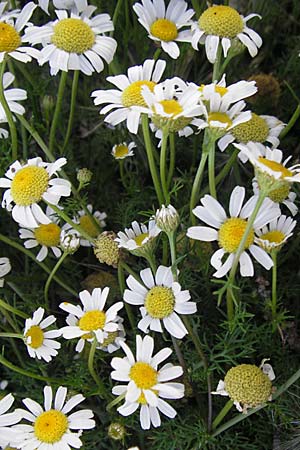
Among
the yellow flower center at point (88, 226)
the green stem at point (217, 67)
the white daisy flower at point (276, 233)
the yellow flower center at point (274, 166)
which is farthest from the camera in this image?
the yellow flower center at point (88, 226)

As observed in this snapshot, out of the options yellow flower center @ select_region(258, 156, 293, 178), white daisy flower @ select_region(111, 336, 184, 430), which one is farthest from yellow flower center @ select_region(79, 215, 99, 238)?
yellow flower center @ select_region(258, 156, 293, 178)

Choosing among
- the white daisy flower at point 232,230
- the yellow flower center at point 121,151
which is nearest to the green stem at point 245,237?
the white daisy flower at point 232,230

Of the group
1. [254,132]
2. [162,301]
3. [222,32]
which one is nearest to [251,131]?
[254,132]

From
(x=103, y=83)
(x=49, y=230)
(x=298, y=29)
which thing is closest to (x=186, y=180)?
(x=49, y=230)

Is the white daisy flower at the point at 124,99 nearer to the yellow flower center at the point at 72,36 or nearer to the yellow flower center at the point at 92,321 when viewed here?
the yellow flower center at the point at 72,36

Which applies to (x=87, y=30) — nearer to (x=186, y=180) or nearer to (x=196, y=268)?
(x=186, y=180)

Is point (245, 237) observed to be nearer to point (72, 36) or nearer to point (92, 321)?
point (92, 321)
